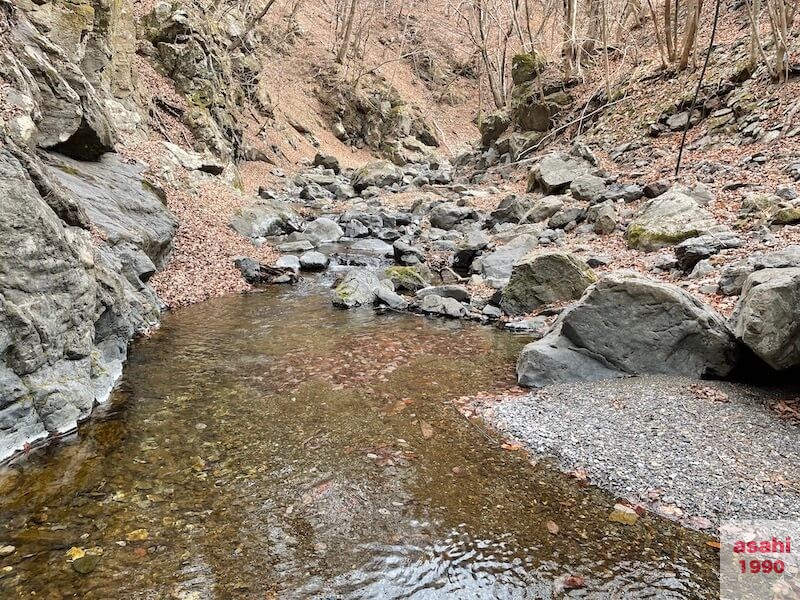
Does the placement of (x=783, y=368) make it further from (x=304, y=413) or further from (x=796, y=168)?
(x=796, y=168)

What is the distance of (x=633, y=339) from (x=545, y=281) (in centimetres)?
345

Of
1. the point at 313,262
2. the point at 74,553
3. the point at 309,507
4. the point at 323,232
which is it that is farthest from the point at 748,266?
the point at 323,232

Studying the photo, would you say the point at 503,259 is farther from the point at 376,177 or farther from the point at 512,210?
the point at 376,177

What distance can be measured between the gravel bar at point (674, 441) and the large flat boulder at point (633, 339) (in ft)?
0.90

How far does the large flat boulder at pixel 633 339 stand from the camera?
6566mm

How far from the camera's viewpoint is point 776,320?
5430mm

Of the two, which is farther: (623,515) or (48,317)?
(48,317)

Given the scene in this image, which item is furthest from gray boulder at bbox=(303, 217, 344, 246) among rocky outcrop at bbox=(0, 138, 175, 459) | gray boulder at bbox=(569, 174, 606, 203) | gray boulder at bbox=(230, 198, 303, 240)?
rocky outcrop at bbox=(0, 138, 175, 459)

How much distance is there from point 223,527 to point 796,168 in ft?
46.2

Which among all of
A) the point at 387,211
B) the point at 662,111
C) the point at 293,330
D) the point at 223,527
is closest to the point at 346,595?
the point at 223,527

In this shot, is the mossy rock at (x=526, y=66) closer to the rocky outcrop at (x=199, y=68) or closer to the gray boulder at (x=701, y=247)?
the rocky outcrop at (x=199, y=68)

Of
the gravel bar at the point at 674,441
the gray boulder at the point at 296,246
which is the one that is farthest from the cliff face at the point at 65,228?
the gravel bar at the point at 674,441

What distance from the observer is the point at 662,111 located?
61.1ft

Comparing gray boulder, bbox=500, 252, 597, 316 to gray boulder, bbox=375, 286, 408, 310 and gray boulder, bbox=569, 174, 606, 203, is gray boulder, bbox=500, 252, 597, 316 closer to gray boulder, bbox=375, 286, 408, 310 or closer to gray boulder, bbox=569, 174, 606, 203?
gray boulder, bbox=375, 286, 408, 310
